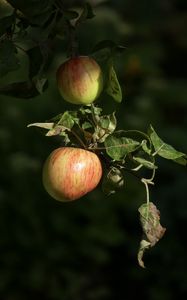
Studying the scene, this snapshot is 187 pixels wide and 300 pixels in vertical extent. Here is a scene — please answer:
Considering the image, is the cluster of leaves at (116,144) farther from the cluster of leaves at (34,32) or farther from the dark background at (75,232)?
the dark background at (75,232)

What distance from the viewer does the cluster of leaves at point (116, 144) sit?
1.05 m

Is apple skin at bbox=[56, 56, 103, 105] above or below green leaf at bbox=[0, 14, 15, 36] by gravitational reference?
below

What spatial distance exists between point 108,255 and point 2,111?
1036 mm

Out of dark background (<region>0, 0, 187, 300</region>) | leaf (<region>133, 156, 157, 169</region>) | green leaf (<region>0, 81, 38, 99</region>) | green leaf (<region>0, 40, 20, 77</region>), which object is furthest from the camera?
dark background (<region>0, 0, 187, 300</region>)

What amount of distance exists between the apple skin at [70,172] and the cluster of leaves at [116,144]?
0.07 feet

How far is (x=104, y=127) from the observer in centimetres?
109

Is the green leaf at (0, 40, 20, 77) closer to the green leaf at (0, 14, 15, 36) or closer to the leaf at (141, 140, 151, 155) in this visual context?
the green leaf at (0, 14, 15, 36)

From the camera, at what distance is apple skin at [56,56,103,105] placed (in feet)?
3.58

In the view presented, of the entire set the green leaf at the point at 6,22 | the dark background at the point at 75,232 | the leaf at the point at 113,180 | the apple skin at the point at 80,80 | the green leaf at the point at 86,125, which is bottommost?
the dark background at the point at 75,232

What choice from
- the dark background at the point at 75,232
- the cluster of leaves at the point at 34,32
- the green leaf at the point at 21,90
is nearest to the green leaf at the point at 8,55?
the cluster of leaves at the point at 34,32

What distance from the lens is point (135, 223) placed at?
389 cm

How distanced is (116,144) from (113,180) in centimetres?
7

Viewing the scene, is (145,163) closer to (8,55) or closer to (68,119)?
(68,119)

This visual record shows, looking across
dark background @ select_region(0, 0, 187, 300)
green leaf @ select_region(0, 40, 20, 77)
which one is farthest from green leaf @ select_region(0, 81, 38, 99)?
dark background @ select_region(0, 0, 187, 300)
